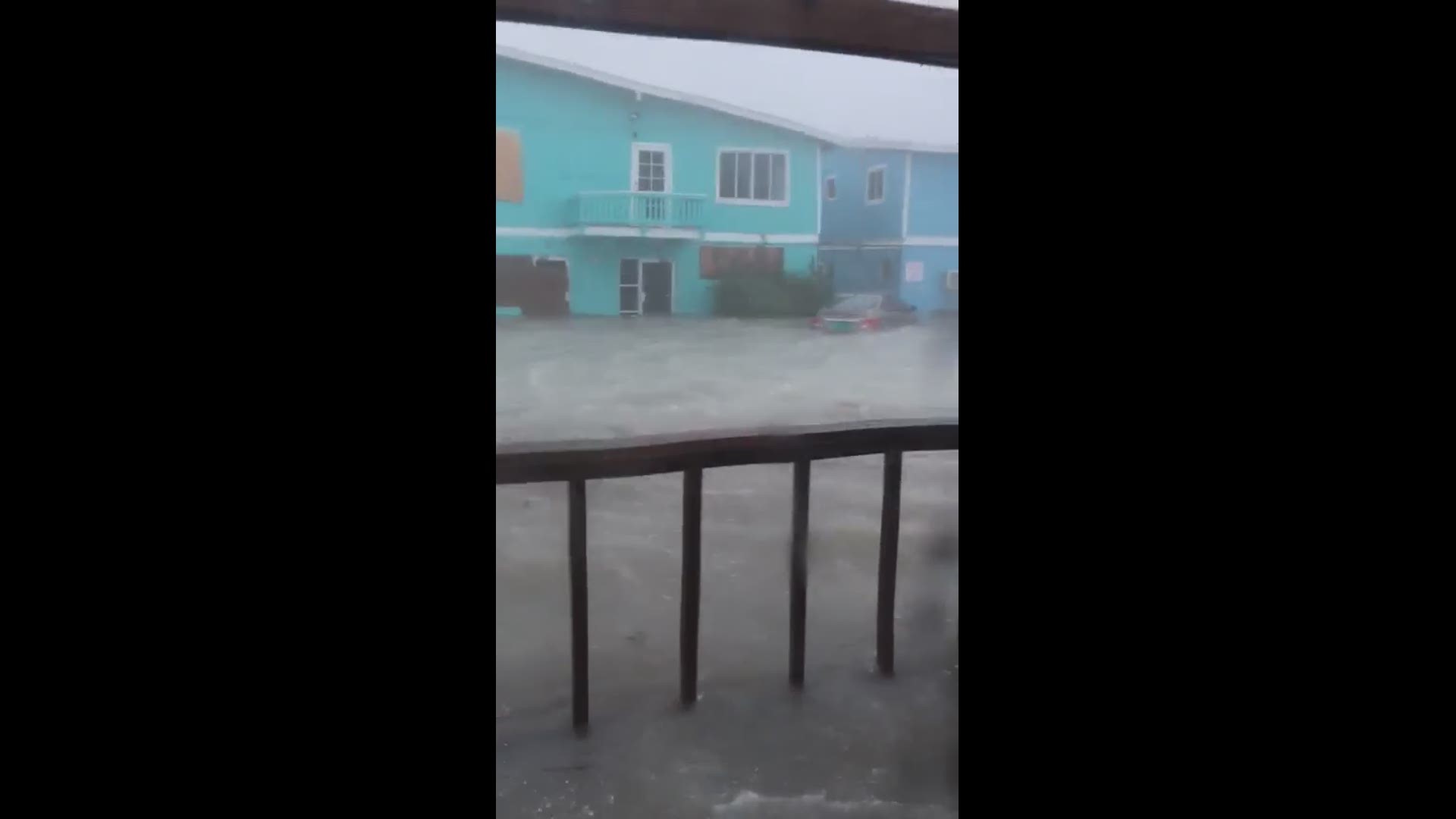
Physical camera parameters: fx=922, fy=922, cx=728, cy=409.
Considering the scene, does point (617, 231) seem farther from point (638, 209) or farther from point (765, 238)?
point (765, 238)

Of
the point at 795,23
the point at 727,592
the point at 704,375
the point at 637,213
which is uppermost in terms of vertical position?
the point at 795,23

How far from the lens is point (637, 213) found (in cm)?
113

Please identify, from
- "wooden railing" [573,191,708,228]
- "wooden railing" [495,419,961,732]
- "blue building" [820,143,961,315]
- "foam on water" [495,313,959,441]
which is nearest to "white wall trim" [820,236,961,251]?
"blue building" [820,143,961,315]

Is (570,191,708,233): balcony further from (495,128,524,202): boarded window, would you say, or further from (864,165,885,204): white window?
(864,165,885,204): white window

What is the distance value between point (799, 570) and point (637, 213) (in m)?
0.61

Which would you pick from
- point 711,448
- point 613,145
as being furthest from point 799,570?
point 613,145

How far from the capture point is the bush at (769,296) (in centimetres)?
120
